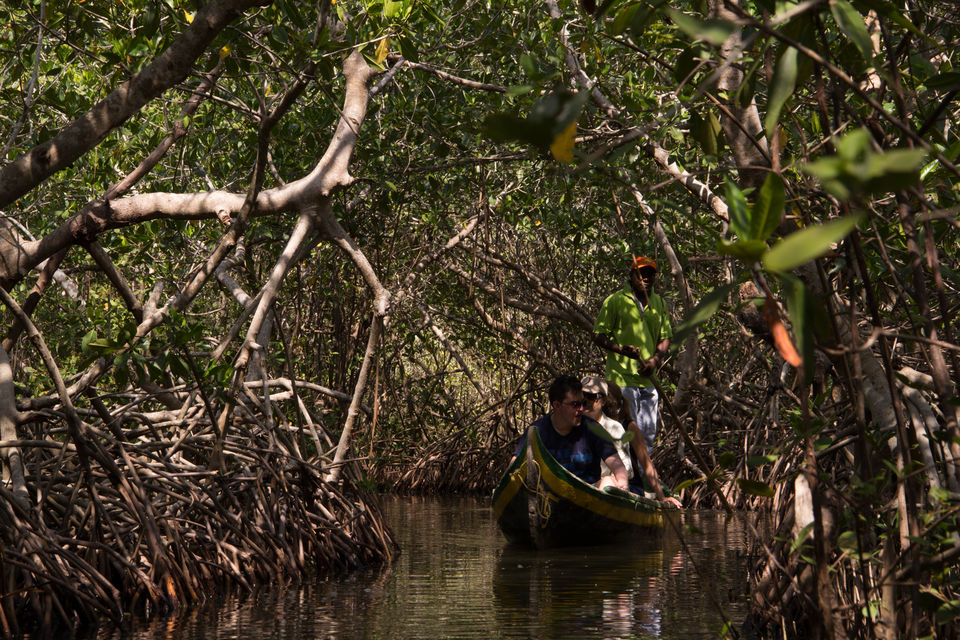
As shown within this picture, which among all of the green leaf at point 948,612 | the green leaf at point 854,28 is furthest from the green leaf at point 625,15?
the green leaf at point 948,612

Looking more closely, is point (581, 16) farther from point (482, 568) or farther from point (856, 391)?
point (856, 391)

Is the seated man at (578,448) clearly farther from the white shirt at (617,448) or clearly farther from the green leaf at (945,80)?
the green leaf at (945,80)

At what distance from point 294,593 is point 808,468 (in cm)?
354

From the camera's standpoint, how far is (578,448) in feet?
23.7

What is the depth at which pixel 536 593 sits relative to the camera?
562 cm

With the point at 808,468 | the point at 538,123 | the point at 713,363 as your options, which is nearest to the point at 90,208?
the point at 808,468

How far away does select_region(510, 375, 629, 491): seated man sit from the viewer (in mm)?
7105

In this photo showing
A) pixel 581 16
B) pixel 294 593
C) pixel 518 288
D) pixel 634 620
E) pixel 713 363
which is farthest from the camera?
pixel 518 288

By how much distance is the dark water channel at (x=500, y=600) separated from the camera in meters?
4.58

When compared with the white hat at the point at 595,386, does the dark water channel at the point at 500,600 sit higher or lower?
lower

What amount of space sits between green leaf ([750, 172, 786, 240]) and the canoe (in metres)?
5.21

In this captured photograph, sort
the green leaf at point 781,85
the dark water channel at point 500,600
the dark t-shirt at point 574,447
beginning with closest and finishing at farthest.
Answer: the green leaf at point 781,85
the dark water channel at point 500,600
the dark t-shirt at point 574,447

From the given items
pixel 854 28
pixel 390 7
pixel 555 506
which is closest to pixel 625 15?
pixel 854 28

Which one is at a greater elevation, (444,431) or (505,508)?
(444,431)
